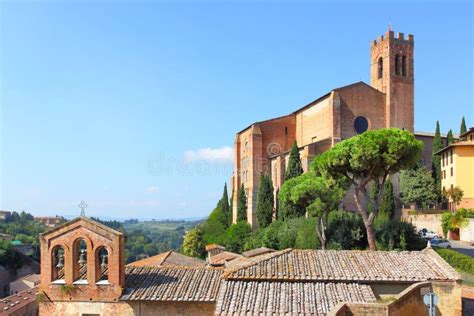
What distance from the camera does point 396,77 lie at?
4894cm

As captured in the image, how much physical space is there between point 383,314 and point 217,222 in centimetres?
5036

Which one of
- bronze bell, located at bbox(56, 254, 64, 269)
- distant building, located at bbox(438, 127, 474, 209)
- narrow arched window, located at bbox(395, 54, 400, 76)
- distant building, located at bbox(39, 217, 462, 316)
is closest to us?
distant building, located at bbox(39, 217, 462, 316)

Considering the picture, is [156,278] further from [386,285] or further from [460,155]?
[460,155]

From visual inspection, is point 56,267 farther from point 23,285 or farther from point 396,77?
point 396,77

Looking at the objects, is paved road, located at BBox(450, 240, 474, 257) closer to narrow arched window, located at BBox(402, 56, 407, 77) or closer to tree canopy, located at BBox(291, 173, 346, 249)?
tree canopy, located at BBox(291, 173, 346, 249)

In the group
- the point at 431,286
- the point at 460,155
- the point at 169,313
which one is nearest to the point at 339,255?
the point at 431,286

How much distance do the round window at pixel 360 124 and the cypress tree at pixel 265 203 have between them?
11331mm

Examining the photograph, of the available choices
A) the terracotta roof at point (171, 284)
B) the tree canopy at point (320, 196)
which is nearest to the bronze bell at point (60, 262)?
the terracotta roof at point (171, 284)

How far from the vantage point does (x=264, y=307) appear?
38.7ft

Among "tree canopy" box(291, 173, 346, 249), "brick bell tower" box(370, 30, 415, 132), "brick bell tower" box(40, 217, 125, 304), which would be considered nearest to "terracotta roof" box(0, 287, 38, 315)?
"brick bell tower" box(40, 217, 125, 304)

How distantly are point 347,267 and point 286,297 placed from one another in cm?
284

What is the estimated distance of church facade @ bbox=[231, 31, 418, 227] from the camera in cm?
4647

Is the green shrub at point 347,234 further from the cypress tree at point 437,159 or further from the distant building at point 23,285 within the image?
the distant building at point 23,285

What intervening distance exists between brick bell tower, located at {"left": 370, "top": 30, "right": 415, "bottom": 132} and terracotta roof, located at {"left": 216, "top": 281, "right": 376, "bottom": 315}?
125ft
